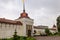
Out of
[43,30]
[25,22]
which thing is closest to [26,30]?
[25,22]

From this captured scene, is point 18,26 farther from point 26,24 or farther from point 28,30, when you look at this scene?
point 28,30

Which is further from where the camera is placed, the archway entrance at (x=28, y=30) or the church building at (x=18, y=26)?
the archway entrance at (x=28, y=30)

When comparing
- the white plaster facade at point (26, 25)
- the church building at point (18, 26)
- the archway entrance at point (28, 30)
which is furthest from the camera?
the archway entrance at point (28, 30)

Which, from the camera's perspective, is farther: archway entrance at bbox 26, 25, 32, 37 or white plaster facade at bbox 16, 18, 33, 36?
archway entrance at bbox 26, 25, 32, 37

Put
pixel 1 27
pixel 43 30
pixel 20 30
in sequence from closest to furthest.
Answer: pixel 1 27 → pixel 20 30 → pixel 43 30

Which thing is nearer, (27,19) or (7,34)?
(7,34)

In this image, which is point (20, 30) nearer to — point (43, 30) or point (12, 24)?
point (12, 24)

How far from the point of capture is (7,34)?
27453 millimetres

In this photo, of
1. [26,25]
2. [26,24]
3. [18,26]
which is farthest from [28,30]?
[18,26]

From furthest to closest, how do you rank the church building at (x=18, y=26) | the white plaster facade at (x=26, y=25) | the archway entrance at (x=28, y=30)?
1. the archway entrance at (x=28, y=30)
2. the white plaster facade at (x=26, y=25)
3. the church building at (x=18, y=26)

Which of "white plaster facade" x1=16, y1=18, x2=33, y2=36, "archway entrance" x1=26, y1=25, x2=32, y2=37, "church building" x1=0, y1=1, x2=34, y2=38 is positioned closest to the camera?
"church building" x1=0, y1=1, x2=34, y2=38

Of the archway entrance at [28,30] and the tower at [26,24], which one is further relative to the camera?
the archway entrance at [28,30]

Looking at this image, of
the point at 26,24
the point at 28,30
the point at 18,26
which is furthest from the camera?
the point at 28,30

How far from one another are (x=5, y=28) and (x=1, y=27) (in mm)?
895
